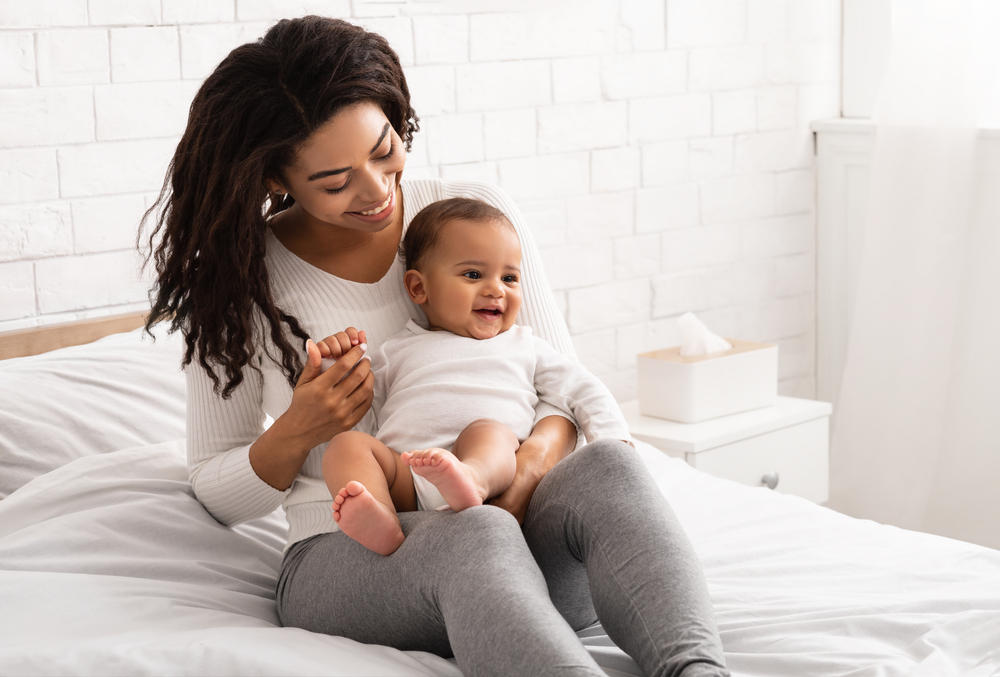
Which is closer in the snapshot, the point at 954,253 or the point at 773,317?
the point at 954,253

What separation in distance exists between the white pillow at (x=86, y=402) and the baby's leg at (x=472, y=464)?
1.93 ft

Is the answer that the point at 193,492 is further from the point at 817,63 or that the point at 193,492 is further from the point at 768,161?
the point at 817,63

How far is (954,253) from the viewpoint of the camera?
2340 mm

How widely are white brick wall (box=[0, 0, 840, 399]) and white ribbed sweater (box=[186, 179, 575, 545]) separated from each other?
63 cm

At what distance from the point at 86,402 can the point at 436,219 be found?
1.98 feet

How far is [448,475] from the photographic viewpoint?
1004mm

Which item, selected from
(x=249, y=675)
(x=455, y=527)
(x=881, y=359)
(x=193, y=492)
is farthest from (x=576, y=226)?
(x=249, y=675)

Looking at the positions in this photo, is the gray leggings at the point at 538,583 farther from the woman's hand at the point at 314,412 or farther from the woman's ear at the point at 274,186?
the woman's ear at the point at 274,186

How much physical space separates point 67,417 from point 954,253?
1.97m

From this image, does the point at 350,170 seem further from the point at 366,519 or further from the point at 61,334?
the point at 61,334

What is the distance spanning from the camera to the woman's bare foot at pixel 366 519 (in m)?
0.99

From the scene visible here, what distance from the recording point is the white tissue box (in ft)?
7.18

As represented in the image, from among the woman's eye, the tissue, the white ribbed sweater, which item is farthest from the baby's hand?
the tissue

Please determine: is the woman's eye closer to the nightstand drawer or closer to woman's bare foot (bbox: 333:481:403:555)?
woman's bare foot (bbox: 333:481:403:555)
